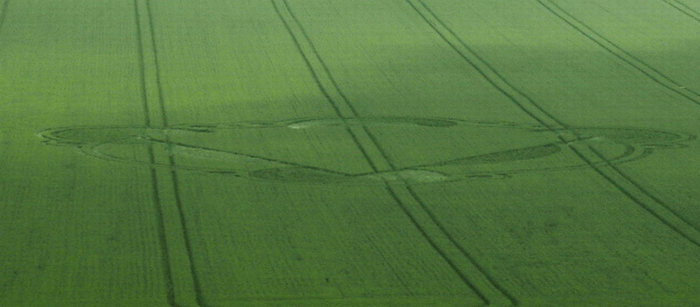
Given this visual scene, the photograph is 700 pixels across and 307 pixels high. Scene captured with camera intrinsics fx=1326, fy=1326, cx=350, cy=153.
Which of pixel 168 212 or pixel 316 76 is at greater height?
pixel 168 212

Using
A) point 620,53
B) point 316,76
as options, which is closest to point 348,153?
point 316,76

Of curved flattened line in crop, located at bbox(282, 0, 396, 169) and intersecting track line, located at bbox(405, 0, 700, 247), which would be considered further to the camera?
curved flattened line in crop, located at bbox(282, 0, 396, 169)

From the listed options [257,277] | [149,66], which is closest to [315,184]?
[257,277]

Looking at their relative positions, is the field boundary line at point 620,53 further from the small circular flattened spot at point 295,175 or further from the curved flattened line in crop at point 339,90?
the small circular flattened spot at point 295,175

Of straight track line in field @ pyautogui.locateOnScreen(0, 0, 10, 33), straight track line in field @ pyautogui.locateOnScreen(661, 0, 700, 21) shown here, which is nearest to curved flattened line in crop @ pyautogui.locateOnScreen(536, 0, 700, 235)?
straight track line in field @ pyautogui.locateOnScreen(661, 0, 700, 21)

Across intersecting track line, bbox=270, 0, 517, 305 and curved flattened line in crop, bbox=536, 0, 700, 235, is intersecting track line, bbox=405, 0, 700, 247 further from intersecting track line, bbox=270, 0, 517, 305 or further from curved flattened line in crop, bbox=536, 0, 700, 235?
intersecting track line, bbox=270, 0, 517, 305

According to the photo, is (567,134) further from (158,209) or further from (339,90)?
(158,209)
